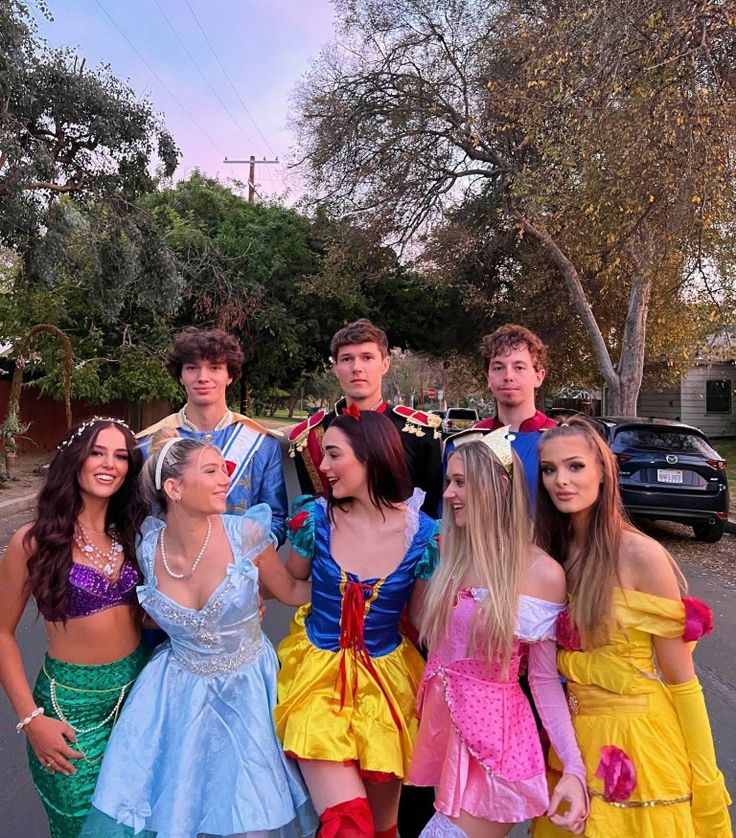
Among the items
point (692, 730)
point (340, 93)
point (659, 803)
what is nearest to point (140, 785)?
point (659, 803)

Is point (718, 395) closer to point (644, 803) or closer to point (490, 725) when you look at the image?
point (644, 803)

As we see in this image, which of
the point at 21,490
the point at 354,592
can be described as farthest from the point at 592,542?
the point at 21,490

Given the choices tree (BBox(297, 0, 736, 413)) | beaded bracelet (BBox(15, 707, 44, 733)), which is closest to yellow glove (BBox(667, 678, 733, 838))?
beaded bracelet (BBox(15, 707, 44, 733))

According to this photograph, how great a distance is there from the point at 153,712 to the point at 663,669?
5.02 ft

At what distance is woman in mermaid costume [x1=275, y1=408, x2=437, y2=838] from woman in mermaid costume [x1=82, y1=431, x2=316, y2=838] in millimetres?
96

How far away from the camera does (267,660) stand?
218 cm

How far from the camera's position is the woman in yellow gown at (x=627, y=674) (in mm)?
1826

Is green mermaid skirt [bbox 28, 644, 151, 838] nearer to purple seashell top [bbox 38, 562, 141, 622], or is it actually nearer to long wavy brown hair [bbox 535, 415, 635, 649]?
purple seashell top [bbox 38, 562, 141, 622]

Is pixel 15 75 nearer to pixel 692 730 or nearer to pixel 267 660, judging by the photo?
pixel 267 660

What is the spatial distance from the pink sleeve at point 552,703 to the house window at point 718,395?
98.3ft

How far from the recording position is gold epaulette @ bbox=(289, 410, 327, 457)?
10.5ft

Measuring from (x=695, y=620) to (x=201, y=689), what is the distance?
1.47 m

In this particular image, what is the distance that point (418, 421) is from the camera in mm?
3162

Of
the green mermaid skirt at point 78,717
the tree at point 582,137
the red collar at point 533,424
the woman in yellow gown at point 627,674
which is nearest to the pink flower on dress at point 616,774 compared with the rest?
the woman in yellow gown at point 627,674
